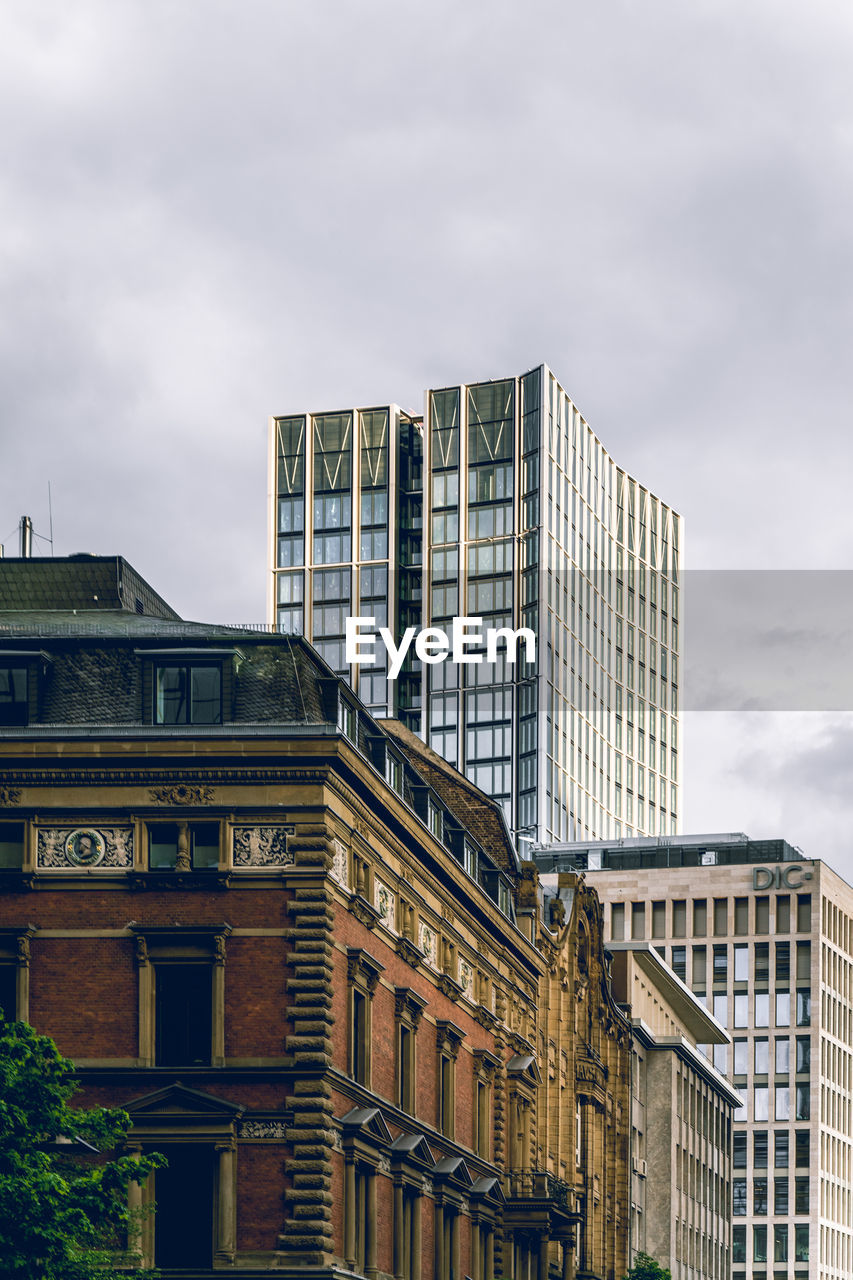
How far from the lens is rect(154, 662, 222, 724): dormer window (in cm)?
6575

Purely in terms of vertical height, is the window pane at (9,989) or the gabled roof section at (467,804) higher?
the gabled roof section at (467,804)

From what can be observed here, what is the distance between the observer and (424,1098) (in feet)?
257

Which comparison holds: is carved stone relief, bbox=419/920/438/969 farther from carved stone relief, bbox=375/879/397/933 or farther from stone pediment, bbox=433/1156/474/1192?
stone pediment, bbox=433/1156/474/1192

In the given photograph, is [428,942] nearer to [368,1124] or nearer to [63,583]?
[368,1124]

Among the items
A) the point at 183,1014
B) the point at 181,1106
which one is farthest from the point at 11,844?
the point at 181,1106

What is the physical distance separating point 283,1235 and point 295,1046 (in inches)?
184

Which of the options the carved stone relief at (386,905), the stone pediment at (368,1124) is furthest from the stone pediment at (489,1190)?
the stone pediment at (368,1124)

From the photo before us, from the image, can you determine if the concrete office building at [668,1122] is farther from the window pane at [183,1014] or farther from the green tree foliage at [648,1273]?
the window pane at [183,1014]

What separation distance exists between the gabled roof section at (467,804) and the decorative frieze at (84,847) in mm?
38492

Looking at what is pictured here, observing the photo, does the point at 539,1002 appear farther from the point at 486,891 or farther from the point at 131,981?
the point at 131,981

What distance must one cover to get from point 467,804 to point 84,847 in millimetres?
41683

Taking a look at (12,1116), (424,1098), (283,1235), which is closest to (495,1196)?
(424,1098)

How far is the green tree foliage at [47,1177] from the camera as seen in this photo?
48.8m

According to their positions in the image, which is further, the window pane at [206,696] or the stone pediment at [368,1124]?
the window pane at [206,696]
